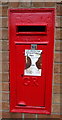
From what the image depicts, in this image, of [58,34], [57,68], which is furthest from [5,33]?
[57,68]

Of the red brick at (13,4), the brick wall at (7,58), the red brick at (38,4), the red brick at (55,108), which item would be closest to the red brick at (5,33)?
the brick wall at (7,58)

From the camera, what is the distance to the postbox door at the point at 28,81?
237 centimetres

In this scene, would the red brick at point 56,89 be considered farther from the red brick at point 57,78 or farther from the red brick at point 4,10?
the red brick at point 4,10

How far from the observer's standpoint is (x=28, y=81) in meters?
2.44

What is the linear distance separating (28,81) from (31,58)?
1.08ft

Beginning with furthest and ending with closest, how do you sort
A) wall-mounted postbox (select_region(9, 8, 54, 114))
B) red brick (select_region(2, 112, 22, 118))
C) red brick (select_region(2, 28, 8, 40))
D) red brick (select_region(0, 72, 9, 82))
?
red brick (select_region(2, 112, 22, 118)) < red brick (select_region(0, 72, 9, 82)) < red brick (select_region(2, 28, 8, 40)) < wall-mounted postbox (select_region(9, 8, 54, 114))

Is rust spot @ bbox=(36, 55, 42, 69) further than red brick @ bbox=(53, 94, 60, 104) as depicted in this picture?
No

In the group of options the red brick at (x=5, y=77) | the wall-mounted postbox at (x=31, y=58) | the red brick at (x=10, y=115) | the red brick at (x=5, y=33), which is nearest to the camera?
the wall-mounted postbox at (x=31, y=58)

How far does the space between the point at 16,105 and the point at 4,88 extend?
304mm

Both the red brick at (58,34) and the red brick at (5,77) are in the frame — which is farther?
the red brick at (5,77)

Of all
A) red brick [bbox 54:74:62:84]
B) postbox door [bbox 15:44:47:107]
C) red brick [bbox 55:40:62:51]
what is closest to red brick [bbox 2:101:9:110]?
postbox door [bbox 15:44:47:107]

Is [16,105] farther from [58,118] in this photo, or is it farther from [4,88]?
[58,118]

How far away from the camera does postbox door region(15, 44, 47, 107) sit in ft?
7.76

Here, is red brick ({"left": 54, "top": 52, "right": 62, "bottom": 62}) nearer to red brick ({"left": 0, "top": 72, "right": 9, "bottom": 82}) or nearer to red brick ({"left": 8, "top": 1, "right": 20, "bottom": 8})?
red brick ({"left": 0, "top": 72, "right": 9, "bottom": 82})
